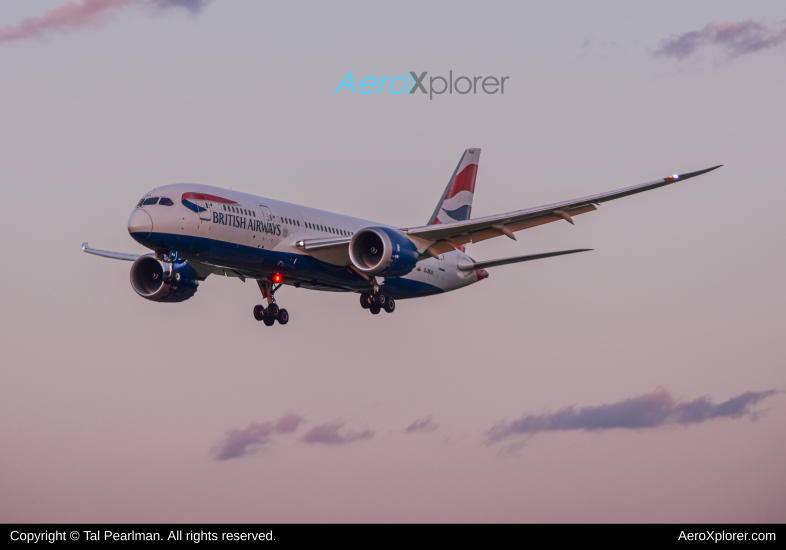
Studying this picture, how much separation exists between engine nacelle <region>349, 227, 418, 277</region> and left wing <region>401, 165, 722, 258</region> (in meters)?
1.38

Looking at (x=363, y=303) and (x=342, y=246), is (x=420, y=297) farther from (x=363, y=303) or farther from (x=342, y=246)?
(x=342, y=246)

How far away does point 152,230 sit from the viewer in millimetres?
39562

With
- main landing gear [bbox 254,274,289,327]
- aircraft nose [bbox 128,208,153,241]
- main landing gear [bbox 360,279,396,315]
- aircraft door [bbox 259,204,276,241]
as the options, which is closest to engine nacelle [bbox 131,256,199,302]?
main landing gear [bbox 254,274,289,327]

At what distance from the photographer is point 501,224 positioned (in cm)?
4444

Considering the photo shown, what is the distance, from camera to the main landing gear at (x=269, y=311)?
47656 millimetres

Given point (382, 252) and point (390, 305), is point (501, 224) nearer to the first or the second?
point (382, 252)

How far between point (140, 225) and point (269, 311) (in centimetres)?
995

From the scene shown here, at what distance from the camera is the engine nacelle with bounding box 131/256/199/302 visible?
4853 cm

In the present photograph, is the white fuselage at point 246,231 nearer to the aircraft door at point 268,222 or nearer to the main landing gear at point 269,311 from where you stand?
the aircraft door at point 268,222

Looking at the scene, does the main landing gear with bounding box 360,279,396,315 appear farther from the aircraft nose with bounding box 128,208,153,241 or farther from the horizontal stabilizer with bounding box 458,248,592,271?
the aircraft nose with bounding box 128,208,153,241

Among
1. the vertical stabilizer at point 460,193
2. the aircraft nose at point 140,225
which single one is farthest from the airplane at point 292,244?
the vertical stabilizer at point 460,193

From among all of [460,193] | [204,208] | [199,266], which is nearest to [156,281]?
[199,266]

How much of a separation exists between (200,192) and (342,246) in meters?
6.80

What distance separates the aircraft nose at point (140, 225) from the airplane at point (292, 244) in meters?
0.04
